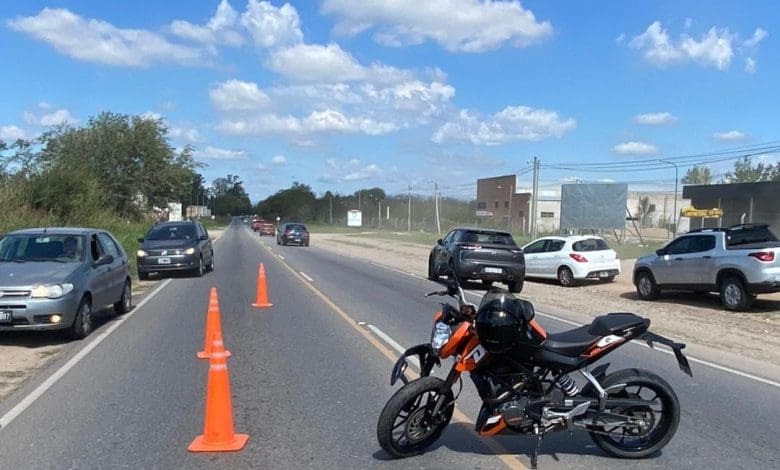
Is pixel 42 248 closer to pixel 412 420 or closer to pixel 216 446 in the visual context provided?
pixel 216 446

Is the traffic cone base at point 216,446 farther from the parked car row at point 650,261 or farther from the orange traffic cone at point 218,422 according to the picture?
the parked car row at point 650,261

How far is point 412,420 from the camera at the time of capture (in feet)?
17.9

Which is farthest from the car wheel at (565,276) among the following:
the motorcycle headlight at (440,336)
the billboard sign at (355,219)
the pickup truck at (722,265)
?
the billboard sign at (355,219)

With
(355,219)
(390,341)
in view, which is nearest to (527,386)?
(390,341)

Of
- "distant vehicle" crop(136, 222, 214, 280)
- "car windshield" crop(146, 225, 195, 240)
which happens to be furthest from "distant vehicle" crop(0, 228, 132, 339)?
"car windshield" crop(146, 225, 195, 240)

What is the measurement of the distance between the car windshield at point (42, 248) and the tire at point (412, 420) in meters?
7.80

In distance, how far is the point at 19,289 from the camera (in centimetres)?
1000

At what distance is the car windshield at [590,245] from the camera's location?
22359 millimetres

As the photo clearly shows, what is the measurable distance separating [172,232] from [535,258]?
1160 centimetres

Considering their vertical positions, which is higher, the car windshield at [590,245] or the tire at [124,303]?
the car windshield at [590,245]

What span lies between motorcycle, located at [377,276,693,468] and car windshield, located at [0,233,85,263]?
785 cm

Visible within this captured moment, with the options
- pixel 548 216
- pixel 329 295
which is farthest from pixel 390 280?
pixel 548 216

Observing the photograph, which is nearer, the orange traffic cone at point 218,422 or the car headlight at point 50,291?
the orange traffic cone at point 218,422

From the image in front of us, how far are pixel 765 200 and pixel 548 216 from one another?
43762 millimetres
